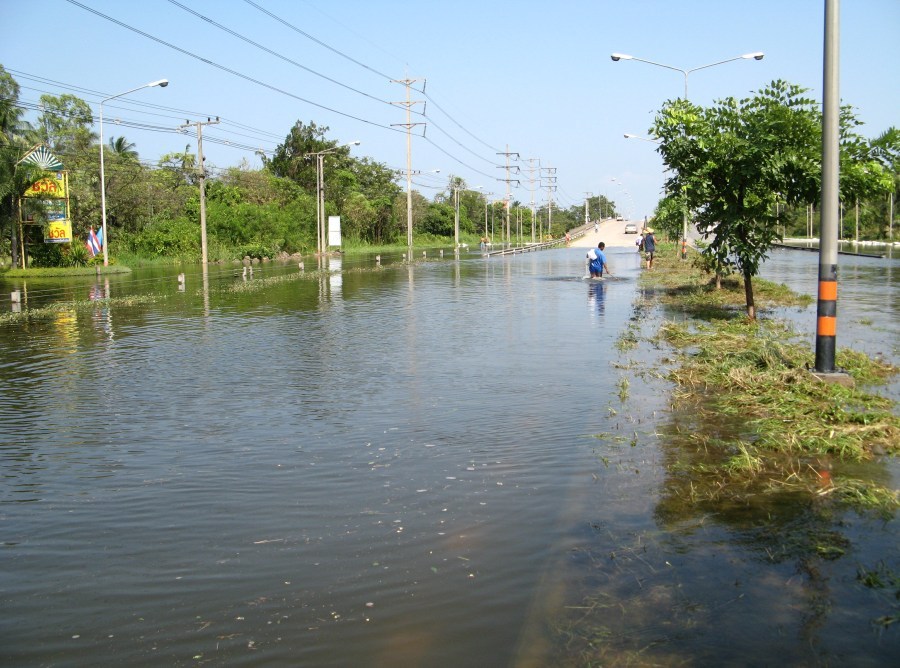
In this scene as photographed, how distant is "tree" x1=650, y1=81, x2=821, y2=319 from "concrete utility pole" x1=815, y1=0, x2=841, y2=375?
5.78 m

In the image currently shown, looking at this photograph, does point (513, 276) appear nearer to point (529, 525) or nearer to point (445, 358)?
point (445, 358)

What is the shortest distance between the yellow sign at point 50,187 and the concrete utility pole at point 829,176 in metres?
40.7

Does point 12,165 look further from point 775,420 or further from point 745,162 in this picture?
point 775,420

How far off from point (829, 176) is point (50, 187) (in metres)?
41.3

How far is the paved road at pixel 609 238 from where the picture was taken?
88081mm

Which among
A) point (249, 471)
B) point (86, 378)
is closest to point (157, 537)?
point (249, 471)

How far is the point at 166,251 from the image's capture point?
2366 inches

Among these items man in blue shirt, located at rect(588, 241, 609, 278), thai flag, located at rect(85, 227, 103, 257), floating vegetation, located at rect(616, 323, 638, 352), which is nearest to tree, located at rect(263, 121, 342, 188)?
thai flag, located at rect(85, 227, 103, 257)

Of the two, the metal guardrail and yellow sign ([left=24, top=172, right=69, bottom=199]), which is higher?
yellow sign ([left=24, top=172, right=69, bottom=199])

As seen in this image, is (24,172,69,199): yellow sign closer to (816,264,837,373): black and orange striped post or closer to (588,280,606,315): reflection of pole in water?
(588,280,606,315): reflection of pole in water

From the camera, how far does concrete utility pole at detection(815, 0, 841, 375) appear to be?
31.6 feet

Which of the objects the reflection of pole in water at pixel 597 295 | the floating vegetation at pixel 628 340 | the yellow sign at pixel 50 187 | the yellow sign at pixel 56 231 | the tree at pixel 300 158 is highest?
the tree at pixel 300 158

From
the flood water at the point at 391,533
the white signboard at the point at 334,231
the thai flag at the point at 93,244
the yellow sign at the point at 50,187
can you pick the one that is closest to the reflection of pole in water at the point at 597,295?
the flood water at the point at 391,533

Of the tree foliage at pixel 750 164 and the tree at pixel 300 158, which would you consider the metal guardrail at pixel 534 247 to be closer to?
the tree at pixel 300 158
